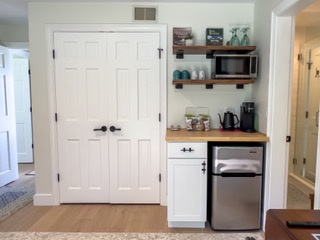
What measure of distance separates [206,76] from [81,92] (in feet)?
5.01

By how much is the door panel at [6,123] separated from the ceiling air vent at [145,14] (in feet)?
7.23

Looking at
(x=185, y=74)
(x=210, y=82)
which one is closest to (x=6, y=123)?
(x=185, y=74)

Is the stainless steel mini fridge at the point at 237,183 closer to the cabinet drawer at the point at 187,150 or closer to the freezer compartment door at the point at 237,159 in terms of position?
the freezer compartment door at the point at 237,159

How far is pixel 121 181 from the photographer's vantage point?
2.97m

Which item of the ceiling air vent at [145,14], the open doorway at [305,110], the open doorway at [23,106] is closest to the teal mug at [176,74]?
the ceiling air vent at [145,14]

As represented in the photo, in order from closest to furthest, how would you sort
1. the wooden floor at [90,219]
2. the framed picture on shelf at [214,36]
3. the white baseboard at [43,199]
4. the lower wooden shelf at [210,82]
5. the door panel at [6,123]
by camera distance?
the wooden floor at [90,219]
the lower wooden shelf at [210,82]
the framed picture on shelf at [214,36]
the white baseboard at [43,199]
the door panel at [6,123]

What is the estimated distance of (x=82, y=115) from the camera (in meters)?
2.91

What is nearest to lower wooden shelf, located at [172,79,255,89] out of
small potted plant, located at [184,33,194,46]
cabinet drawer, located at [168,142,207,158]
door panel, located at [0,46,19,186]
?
small potted plant, located at [184,33,194,46]

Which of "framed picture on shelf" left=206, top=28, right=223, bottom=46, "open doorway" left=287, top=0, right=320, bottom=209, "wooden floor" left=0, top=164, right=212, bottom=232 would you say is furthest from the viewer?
"open doorway" left=287, top=0, right=320, bottom=209

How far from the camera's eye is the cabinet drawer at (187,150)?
2305mm

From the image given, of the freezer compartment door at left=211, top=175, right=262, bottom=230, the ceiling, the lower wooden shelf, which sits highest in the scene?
the ceiling

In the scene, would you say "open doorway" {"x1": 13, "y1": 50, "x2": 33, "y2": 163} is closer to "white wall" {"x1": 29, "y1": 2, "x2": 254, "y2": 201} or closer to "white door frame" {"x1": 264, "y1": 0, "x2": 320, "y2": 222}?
"white wall" {"x1": 29, "y1": 2, "x2": 254, "y2": 201}

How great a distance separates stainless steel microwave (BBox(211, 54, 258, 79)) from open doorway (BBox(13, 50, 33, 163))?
396cm

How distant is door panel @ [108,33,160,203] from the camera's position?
283 centimetres
